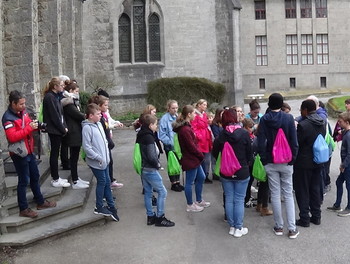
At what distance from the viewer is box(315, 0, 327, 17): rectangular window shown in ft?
118

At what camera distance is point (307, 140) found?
711cm

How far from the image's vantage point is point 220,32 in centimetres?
2203

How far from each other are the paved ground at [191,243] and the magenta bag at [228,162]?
3.12ft

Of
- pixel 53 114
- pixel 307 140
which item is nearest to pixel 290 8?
pixel 307 140

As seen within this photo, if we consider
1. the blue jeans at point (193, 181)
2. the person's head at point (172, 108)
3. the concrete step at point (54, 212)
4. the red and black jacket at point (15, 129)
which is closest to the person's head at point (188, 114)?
the blue jeans at point (193, 181)

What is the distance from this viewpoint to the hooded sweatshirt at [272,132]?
6699 mm

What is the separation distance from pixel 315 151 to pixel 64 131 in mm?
4120

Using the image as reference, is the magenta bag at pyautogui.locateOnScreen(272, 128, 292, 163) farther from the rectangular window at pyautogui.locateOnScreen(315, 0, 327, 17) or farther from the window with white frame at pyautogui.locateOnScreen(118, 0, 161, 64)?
the rectangular window at pyautogui.locateOnScreen(315, 0, 327, 17)

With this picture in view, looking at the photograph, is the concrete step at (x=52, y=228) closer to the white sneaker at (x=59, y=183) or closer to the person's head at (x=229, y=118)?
the white sneaker at (x=59, y=183)

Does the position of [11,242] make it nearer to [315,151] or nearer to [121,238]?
[121,238]

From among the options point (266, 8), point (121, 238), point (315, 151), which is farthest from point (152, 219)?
point (266, 8)

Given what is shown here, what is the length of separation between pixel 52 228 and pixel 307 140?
3.98 metres

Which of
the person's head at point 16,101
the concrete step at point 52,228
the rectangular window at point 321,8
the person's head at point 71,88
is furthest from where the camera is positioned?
the rectangular window at point 321,8

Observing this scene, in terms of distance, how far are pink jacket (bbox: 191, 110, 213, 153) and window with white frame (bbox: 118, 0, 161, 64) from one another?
1430cm
